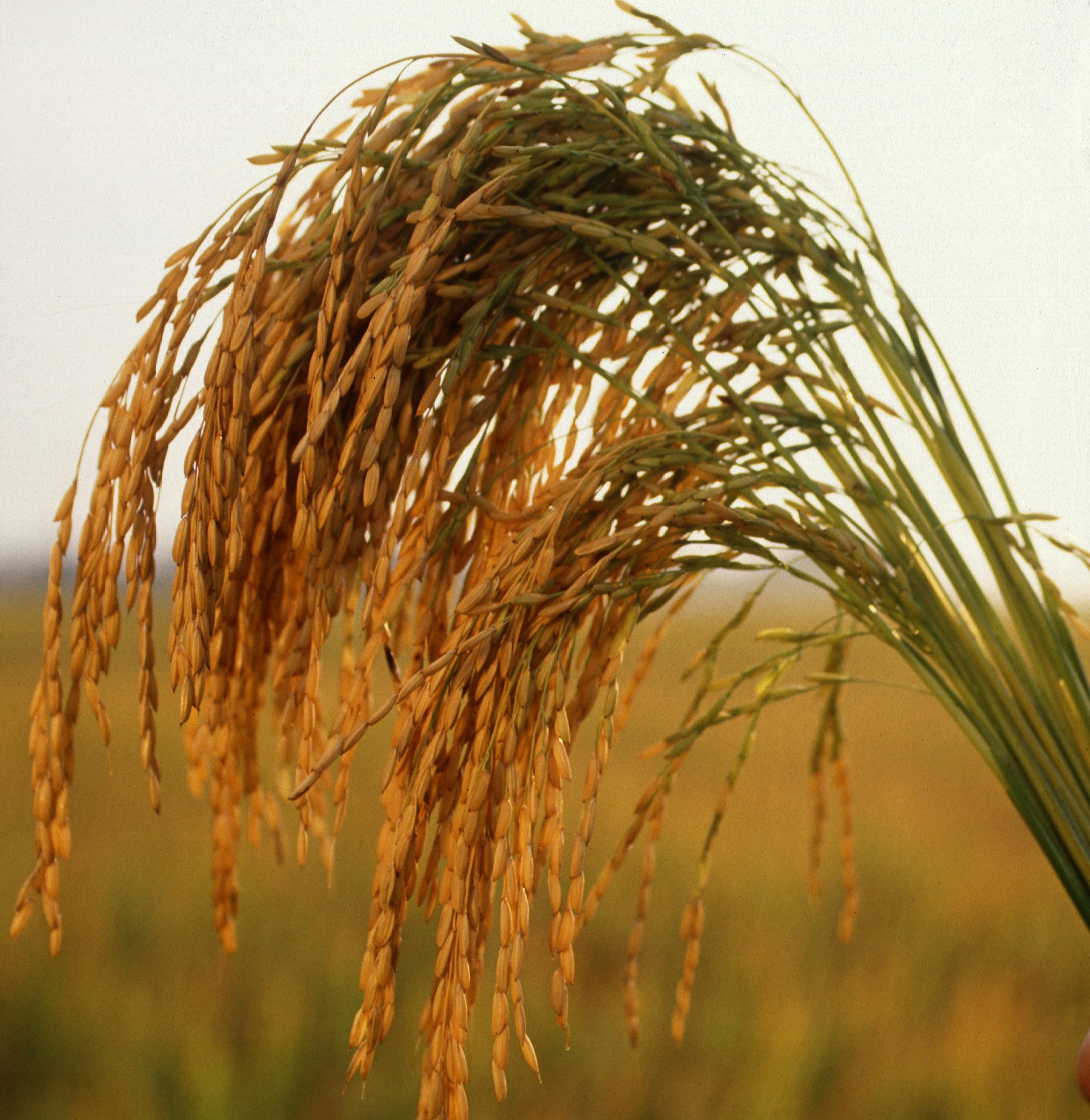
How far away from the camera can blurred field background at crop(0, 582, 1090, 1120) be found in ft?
3.60

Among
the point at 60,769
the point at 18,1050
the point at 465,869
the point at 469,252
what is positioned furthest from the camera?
the point at 18,1050

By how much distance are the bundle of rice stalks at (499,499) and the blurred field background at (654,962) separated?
0.22m

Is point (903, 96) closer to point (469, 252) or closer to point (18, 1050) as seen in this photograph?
point (469, 252)

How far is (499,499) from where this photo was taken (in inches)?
34.0

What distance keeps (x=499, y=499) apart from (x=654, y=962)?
612 mm

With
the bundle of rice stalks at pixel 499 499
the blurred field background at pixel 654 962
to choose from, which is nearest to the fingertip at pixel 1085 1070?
the bundle of rice stalks at pixel 499 499

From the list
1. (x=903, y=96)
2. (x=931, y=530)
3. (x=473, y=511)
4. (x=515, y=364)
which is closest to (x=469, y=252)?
(x=515, y=364)

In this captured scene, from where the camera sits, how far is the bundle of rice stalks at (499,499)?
64cm

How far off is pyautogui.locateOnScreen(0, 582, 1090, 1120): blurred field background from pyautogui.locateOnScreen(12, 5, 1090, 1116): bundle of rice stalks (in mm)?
219

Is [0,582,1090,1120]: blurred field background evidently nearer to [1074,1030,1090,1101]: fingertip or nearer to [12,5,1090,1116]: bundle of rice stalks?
[12,5,1090,1116]: bundle of rice stalks

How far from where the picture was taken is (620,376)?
32.8 inches

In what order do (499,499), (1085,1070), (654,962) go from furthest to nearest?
(654,962)
(499,499)
(1085,1070)

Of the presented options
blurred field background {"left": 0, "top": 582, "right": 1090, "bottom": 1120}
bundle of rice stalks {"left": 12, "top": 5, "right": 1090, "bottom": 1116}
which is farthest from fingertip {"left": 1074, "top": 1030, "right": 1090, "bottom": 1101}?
blurred field background {"left": 0, "top": 582, "right": 1090, "bottom": 1120}

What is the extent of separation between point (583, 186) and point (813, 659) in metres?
0.69
